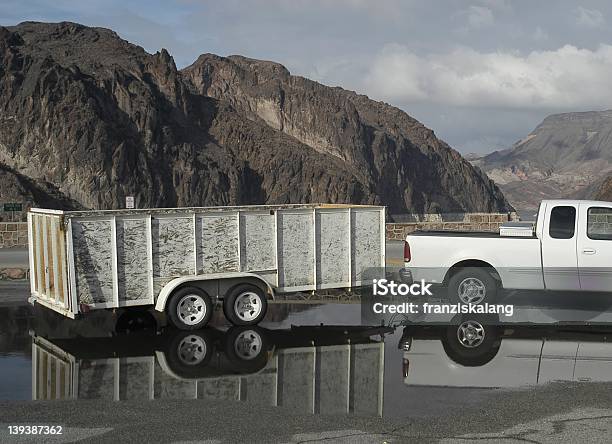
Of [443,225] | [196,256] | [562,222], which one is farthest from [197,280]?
[443,225]

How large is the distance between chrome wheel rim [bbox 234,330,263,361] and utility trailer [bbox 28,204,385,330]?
24.9 inches

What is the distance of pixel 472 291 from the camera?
12.9 m

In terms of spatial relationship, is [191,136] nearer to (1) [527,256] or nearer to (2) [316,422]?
(1) [527,256]

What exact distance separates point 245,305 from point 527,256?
4876 millimetres

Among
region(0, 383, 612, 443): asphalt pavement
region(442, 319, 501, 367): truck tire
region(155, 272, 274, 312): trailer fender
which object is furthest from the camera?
region(155, 272, 274, 312): trailer fender

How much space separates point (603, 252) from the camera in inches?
491

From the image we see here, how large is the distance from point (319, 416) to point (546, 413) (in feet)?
7.84

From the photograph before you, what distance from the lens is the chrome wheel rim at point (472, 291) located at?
1291 cm

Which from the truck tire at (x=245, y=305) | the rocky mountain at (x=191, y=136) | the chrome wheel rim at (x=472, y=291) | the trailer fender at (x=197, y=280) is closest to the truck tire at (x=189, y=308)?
the trailer fender at (x=197, y=280)

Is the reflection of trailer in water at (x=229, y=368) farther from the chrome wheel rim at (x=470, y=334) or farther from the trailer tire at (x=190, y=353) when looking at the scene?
the chrome wheel rim at (x=470, y=334)

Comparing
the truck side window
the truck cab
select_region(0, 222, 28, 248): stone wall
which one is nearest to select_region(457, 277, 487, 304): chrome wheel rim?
the truck cab

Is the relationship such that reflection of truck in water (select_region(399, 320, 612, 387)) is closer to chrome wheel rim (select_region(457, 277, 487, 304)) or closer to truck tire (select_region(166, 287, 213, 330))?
chrome wheel rim (select_region(457, 277, 487, 304))

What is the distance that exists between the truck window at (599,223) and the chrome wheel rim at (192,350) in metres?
6.64

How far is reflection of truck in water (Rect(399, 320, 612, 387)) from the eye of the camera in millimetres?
9484
